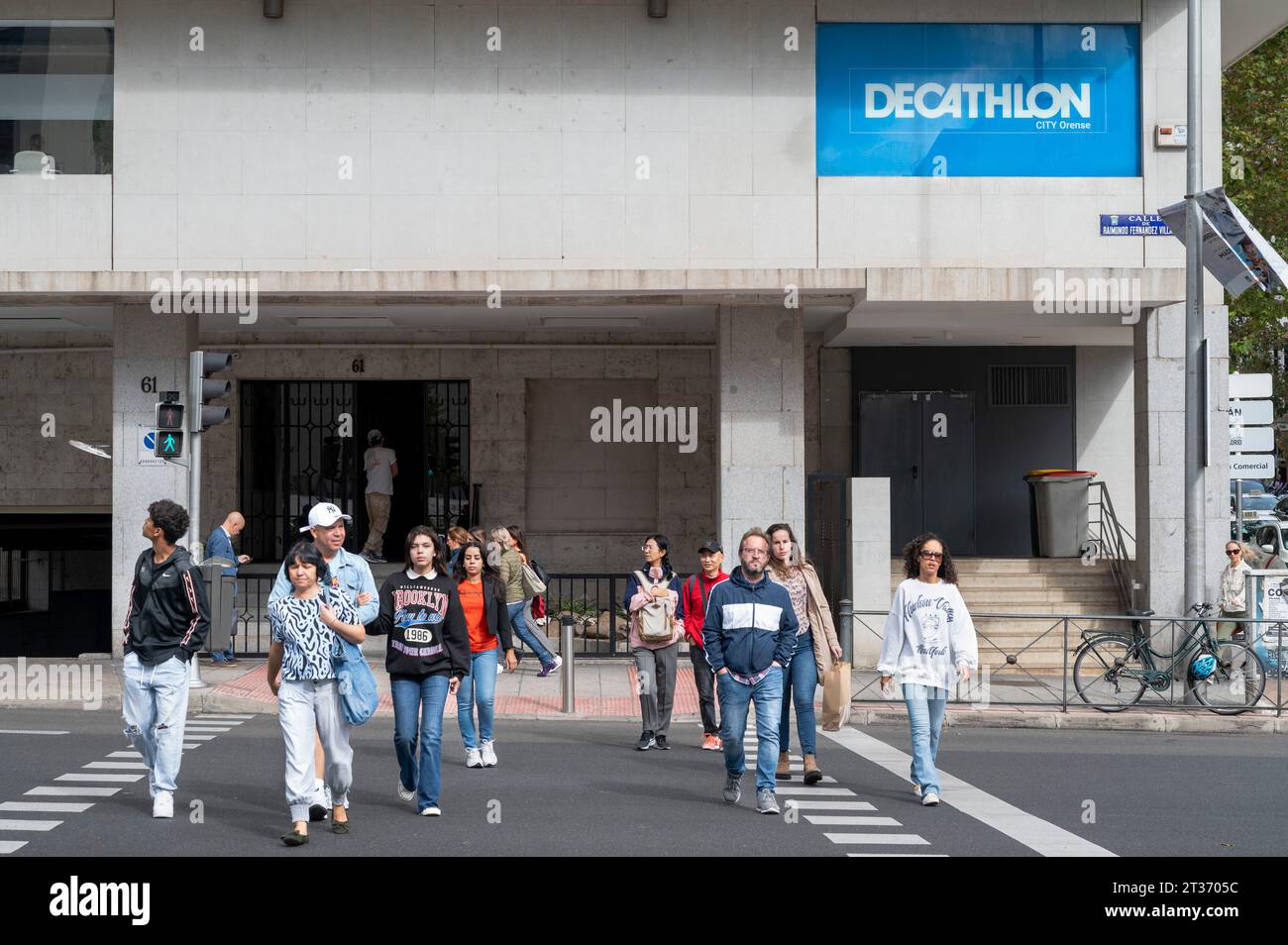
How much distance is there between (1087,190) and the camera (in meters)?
17.6

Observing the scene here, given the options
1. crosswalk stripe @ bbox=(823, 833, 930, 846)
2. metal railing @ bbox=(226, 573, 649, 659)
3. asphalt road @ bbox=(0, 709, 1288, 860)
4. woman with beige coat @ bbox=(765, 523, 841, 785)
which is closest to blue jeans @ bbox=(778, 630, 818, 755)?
woman with beige coat @ bbox=(765, 523, 841, 785)

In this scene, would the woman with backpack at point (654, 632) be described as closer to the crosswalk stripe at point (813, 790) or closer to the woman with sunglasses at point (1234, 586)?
the crosswalk stripe at point (813, 790)

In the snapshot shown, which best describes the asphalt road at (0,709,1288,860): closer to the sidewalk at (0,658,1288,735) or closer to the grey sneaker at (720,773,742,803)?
the grey sneaker at (720,773,742,803)

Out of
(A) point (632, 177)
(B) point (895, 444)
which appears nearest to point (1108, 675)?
(B) point (895, 444)

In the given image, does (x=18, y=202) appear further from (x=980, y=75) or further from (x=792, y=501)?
(x=980, y=75)

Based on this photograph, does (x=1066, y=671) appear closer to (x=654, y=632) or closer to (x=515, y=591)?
(x=654, y=632)

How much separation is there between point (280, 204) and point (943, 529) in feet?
36.5

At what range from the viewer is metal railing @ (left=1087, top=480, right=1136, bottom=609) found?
19.3 metres

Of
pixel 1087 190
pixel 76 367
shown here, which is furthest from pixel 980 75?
pixel 76 367

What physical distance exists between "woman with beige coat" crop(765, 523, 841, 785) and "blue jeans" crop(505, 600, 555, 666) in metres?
6.08

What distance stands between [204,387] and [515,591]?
13.6ft

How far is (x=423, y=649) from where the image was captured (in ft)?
28.6

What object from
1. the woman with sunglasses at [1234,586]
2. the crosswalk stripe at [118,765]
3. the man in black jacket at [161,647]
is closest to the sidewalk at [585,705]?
the woman with sunglasses at [1234,586]
